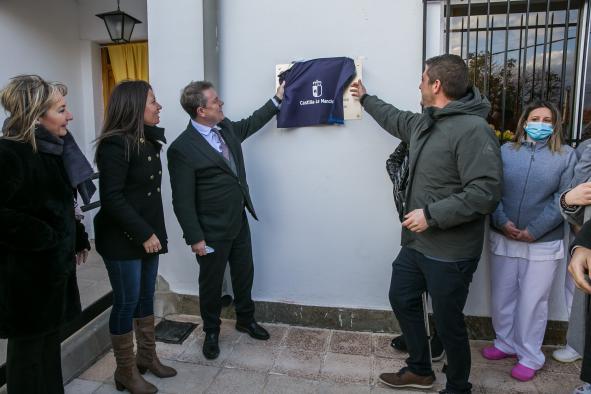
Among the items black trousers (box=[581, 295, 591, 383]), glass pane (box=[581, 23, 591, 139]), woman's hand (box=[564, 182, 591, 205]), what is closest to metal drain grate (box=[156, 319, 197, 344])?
black trousers (box=[581, 295, 591, 383])

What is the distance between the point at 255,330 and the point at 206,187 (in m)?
1.16

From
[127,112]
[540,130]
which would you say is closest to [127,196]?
[127,112]

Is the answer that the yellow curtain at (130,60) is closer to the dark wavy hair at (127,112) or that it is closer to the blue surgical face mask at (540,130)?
the dark wavy hair at (127,112)

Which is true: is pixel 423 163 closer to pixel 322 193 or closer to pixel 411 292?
pixel 411 292

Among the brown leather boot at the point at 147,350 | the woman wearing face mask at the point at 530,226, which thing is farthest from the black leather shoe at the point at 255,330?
the woman wearing face mask at the point at 530,226

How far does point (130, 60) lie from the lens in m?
5.31

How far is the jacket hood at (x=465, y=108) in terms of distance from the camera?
2395 mm

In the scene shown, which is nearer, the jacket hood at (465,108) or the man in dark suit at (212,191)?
the jacket hood at (465,108)

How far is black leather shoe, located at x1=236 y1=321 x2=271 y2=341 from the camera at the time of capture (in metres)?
3.44

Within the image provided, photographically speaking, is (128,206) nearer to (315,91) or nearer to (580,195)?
(315,91)

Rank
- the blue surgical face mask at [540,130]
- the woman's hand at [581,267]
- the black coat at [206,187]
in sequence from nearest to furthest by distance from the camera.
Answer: the woman's hand at [581,267]
the blue surgical face mask at [540,130]
the black coat at [206,187]

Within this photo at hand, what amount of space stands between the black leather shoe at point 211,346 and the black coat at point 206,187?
0.70 metres

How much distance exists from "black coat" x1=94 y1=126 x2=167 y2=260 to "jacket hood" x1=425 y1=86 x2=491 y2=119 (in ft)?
5.29

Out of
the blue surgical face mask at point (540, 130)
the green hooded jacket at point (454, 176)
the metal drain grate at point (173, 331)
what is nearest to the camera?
the green hooded jacket at point (454, 176)
